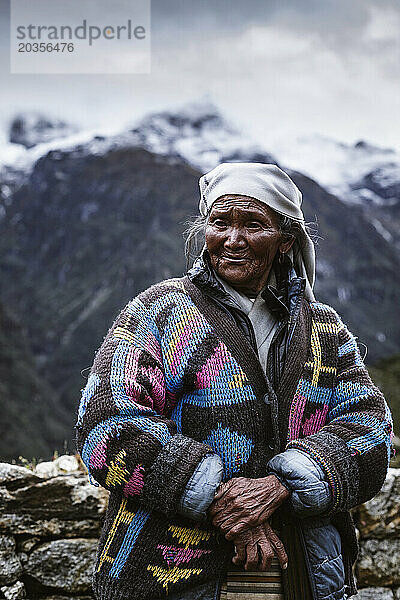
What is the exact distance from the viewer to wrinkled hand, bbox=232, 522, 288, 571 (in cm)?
166

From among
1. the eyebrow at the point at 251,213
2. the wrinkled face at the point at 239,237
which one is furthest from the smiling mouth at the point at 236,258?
the eyebrow at the point at 251,213

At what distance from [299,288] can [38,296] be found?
56.2 m

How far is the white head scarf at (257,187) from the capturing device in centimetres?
190

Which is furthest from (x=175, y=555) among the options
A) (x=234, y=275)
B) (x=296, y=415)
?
(x=234, y=275)

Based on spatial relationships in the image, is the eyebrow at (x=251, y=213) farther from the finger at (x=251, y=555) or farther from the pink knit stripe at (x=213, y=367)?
the finger at (x=251, y=555)

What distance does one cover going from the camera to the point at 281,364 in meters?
1.88

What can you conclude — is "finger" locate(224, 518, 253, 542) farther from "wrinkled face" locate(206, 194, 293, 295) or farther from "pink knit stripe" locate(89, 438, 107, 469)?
"wrinkled face" locate(206, 194, 293, 295)

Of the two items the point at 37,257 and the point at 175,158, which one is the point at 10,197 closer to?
the point at 37,257

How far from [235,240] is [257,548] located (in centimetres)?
83

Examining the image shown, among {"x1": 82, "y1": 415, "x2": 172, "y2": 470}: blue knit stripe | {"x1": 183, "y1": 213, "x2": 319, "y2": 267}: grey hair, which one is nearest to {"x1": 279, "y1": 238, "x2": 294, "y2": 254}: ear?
{"x1": 183, "y1": 213, "x2": 319, "y2": 267}: grey hair

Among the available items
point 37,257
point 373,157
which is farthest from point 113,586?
point 373,157

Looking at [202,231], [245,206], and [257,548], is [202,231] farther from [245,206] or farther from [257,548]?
[257,548]

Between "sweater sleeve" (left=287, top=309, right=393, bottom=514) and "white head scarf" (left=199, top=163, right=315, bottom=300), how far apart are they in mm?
411

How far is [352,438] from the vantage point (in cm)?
177
